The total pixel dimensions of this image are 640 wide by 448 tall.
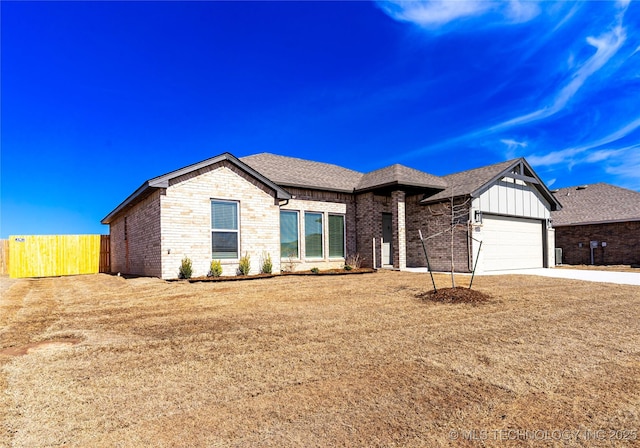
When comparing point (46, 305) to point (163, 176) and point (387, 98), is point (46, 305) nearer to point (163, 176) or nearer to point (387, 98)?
point (163, 176)

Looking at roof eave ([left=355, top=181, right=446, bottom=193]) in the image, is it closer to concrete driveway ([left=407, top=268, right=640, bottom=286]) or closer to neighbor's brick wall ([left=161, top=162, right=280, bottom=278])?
concrete driveway ([left=407, top=268, right=640, bottom=286])

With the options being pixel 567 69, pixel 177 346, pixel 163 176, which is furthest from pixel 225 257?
pixel 567 69

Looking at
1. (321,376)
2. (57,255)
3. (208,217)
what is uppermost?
(208,217)

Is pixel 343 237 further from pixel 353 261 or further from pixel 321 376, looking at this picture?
pixel 321 376

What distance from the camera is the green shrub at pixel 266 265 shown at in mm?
13359

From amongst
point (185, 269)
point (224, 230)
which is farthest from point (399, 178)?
point (185, 269)

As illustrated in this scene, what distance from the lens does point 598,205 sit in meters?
23.2

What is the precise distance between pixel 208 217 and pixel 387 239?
8895 mm

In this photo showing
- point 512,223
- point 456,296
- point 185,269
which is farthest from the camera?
point 512,223

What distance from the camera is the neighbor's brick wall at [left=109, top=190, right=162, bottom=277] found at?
12.1 metres

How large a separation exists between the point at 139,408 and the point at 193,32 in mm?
14316

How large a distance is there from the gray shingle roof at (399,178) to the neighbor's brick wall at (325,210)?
1.21 m

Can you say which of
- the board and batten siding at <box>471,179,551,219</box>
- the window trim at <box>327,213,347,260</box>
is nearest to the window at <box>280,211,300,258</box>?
the window trim at <box>327,213,347,260</box>

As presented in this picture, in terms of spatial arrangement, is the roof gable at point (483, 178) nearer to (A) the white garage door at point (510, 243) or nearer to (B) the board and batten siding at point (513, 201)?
(B) the board and batten siding at point (513, 201)
